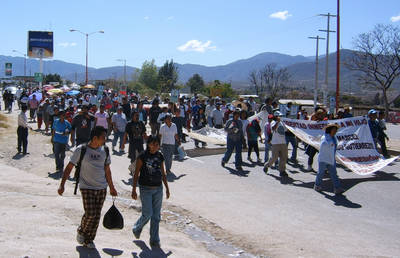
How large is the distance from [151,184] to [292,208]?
381cm

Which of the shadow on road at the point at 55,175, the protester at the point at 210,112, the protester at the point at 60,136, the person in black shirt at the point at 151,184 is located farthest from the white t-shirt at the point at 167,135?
the protester at the point at 210,112

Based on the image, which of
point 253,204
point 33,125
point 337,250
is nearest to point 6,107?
point 33,125

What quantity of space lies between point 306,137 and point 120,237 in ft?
25.6

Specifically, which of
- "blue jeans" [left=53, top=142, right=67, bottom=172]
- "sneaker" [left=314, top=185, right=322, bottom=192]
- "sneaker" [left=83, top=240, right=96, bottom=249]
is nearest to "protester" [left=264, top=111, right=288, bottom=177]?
"sneaker" [left=314, top=185, right=322, bottom=192]

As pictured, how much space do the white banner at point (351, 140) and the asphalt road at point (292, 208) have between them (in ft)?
1.25

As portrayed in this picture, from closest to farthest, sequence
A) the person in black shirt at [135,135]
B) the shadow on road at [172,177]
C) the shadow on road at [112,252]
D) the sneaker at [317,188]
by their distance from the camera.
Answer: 1. the shadow on road at [112,252]
2. the sneaker at [317,188]
3. the person in black shirt at [135,135]
4. the shadow on road at [172,177]

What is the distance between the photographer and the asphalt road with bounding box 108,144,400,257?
7258mm

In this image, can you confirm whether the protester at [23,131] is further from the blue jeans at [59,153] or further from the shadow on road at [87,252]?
the shadow on road at [87,252]

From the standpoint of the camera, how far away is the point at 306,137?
13.6 meters

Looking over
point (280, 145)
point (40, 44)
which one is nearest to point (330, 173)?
point (280, 145)

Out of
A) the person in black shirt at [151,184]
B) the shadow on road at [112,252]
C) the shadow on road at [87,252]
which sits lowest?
the shadow on road at [112,252]

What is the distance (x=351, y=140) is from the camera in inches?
532

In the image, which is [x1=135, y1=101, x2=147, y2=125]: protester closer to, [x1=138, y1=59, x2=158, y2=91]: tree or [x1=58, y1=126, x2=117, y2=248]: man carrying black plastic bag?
[x1=58, y1=126, x2=117, y2=248]: man carrying black plastic bag

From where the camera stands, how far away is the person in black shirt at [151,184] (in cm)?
662
